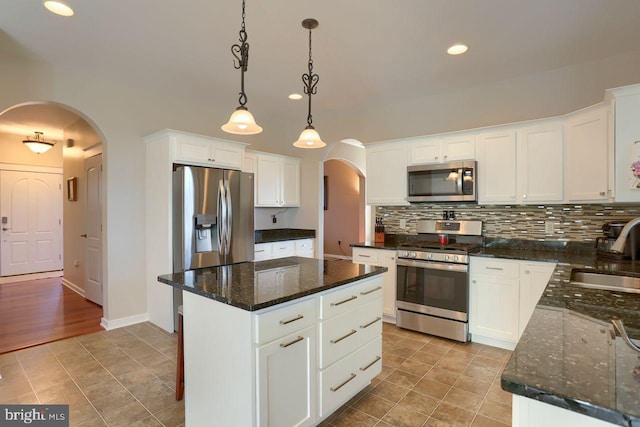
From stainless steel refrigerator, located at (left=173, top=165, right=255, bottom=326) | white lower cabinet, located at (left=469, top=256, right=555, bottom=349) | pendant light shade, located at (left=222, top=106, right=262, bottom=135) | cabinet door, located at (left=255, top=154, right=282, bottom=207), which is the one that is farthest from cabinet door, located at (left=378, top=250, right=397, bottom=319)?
pendant light shade, located at (left=222, top=106, right=262, bottom=135)

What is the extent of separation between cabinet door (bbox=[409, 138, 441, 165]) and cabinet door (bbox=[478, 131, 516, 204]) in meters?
0.45

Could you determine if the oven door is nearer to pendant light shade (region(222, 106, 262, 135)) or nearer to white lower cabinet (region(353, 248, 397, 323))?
white lower cabinet (region(353, 248, 397, 323))

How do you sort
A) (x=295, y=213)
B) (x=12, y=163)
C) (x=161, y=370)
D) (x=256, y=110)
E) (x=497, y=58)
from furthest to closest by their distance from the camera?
(x=12, y=163)
(x=295, y=213)
(x=256, y=110)
(x=497, y=58)
(x=161, y=370)

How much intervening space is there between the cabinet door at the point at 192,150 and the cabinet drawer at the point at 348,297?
2527mm

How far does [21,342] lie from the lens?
10.7ft

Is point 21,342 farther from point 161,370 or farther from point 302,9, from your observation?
point 302,9

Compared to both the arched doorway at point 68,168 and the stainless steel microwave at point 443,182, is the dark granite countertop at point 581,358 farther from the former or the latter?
the arched doorway at point 68,168

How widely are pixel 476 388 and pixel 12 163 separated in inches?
324

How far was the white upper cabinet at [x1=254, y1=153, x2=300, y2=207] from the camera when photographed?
4840 millimetres

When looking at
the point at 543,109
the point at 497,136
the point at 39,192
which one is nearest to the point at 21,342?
the point at 39,192

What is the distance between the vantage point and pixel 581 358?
887 mm

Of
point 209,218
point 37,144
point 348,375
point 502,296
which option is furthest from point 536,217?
point 37,144

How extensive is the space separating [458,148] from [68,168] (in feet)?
20.0

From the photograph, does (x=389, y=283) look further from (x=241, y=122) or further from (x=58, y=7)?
(x=58, y=7)
